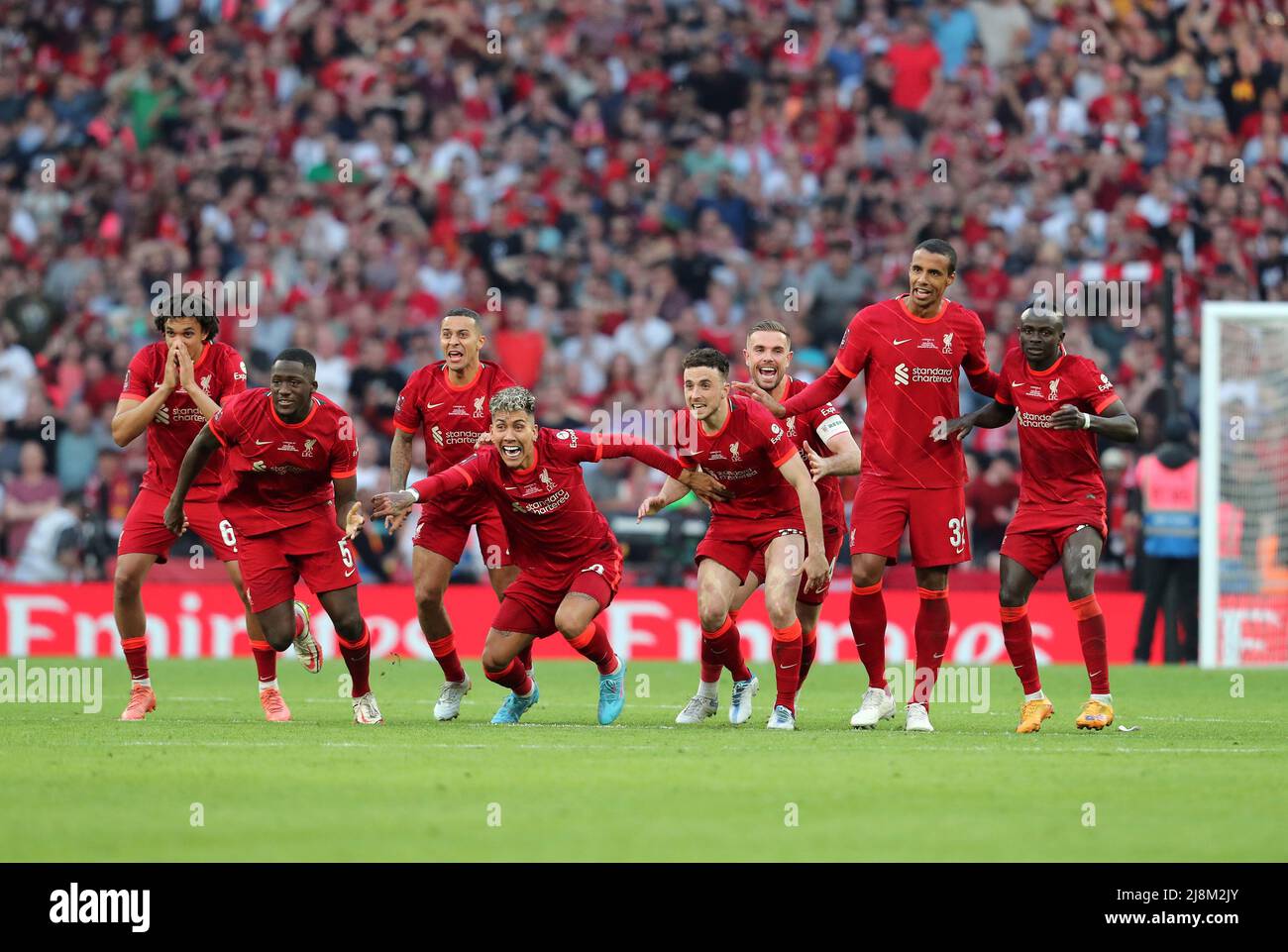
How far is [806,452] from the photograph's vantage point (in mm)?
11852

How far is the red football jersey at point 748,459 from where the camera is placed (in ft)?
35.6

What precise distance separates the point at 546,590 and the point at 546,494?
599 mm

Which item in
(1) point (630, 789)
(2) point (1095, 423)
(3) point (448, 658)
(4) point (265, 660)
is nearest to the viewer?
(1) point (630, 789)

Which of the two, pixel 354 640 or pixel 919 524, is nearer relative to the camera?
pixel 919 524

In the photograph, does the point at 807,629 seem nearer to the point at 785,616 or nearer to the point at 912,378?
the point at 785,616

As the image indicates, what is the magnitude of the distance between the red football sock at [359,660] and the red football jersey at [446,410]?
1.39 m

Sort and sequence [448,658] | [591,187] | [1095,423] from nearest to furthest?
[1095,423]
[448,658]
[591,187]

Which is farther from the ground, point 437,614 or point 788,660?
point 437,614

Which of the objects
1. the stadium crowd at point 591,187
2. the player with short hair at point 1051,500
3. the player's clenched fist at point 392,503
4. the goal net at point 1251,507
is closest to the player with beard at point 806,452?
the player with short hair at point 1051,500

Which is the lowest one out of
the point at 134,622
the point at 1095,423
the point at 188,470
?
the point at 134,622

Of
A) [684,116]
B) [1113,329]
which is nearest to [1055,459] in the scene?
[1113,329]

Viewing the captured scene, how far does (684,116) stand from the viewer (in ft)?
77.5

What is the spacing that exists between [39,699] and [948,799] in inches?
314

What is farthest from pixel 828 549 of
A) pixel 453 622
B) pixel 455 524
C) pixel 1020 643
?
pixel 453 622
